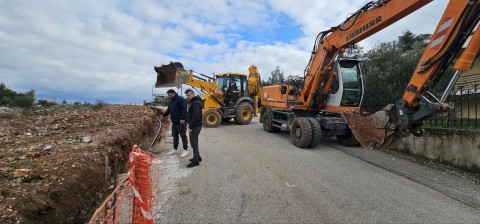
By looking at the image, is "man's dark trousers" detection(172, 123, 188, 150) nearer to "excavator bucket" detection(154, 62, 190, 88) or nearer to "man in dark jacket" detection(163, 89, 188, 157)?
"man in dark jacket" detection(163, 89, 188, 157)

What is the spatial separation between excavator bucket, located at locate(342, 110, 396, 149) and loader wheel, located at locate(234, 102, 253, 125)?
27.1 feet

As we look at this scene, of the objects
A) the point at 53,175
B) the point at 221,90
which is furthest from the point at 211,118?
the point at 53,175

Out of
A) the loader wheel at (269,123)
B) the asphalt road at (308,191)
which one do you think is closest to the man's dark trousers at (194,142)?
the asphalt road at (308,191)

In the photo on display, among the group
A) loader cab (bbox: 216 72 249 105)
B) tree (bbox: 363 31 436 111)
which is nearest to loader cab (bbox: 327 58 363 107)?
tree (bbox: 363 31 436 111)

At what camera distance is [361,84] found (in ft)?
29.0

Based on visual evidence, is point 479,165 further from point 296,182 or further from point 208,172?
point 208,172

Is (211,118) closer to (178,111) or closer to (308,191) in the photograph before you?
(178,111)

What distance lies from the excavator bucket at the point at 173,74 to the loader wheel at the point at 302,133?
24.5 ft

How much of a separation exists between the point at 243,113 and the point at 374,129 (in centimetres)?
941

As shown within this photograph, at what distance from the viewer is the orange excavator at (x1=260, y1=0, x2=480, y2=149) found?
202 inches

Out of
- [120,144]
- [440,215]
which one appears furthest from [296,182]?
[120,144]

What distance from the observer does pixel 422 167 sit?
6.39m

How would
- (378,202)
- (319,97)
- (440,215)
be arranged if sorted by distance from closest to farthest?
(440,215)
(378,202)
(319,97)

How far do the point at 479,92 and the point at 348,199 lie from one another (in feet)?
27.9
